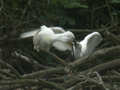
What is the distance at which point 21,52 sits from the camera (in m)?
2.76

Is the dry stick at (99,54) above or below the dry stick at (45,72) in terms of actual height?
above

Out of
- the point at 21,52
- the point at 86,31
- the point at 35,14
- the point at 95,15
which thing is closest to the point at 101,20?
the point at 95,15

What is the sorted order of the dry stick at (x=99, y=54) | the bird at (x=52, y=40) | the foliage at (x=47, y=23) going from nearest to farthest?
the bird at (x=52, y=40)
the dry stick at (x=99, y=54)
the foliage at (x=47, y=23)

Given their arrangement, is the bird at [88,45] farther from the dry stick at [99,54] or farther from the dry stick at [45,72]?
the dry stick at [45,72]

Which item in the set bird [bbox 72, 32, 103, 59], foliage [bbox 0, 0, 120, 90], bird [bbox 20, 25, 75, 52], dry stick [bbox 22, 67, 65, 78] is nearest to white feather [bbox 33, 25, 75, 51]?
bird [bbox 20, 25, 75, 52]

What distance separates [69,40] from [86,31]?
34.6 inches

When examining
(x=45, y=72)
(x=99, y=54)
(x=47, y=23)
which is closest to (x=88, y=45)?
(x=99, y=54)

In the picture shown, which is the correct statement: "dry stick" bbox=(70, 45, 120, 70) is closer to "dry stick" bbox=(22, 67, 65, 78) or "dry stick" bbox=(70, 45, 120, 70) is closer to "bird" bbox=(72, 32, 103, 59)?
"bird" bbox=(72, 32, 103, 59)

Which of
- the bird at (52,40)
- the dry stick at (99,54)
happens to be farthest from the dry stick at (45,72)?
the bird at (52,40)

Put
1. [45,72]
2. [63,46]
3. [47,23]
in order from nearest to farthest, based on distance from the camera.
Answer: [63,46] → [45,72] → [47,23]

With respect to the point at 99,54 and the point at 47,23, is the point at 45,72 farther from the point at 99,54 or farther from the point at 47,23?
the point at 47,23

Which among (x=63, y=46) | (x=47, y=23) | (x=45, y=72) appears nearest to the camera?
(x=63, y=46)

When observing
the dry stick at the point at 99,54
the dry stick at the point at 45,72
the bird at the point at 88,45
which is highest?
the bird at the point at 88,45

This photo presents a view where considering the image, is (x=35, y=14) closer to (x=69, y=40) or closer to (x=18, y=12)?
(x=18, y=12)
